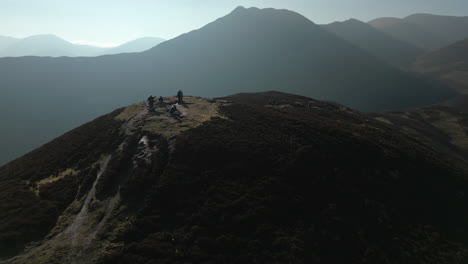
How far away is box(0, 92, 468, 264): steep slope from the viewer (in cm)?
2558

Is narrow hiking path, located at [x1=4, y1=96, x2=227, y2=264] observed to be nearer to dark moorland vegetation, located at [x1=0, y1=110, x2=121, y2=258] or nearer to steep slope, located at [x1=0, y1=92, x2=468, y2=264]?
steep slope, located at [x1=0, y1=92, x2=468, y2=264]

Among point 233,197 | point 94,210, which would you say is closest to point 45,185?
point 94,210

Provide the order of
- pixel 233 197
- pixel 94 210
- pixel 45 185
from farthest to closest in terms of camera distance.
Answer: pixel 45 185
pixel 233 197
pixel 94 210

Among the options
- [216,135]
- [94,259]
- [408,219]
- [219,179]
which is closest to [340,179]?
[408,219]

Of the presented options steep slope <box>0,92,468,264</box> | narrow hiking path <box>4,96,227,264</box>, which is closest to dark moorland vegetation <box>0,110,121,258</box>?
steep slope <box>0,92,468,264</box>

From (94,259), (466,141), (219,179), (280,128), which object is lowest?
(466,141)

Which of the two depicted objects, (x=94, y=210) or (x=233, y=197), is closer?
(x=94, y=210)

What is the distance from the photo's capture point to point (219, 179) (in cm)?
3362

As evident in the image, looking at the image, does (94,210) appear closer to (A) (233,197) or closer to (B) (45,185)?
(B) (45,185)

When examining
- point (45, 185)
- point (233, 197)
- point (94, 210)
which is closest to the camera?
point (94, 210)

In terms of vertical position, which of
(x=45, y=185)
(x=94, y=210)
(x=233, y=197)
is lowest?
(x=94, y=210)

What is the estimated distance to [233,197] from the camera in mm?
30969

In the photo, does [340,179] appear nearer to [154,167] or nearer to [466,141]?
[154,167]

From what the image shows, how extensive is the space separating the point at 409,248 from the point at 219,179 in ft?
75.3
